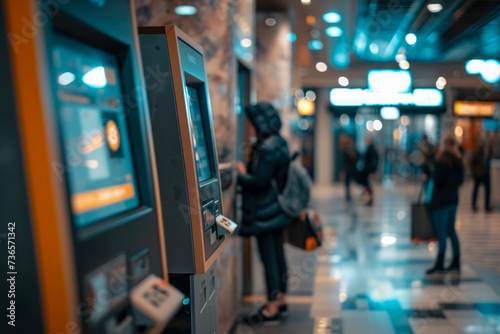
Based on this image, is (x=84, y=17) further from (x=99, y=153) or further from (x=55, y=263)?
(x=55, y=263)

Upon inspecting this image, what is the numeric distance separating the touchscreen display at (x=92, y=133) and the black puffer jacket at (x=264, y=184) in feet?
7.73

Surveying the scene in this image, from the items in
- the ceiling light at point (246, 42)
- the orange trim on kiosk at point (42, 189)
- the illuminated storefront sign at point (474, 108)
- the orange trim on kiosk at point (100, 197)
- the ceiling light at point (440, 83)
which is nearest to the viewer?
the orange trim on kiosk at point (42, 189)

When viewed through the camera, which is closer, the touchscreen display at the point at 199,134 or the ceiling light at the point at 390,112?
the touchscreen display at the point at 199,134

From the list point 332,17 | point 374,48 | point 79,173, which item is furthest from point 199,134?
point 374,48

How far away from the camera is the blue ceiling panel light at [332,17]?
8.46m

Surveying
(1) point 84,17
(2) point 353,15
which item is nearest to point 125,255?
(1) point 84,17

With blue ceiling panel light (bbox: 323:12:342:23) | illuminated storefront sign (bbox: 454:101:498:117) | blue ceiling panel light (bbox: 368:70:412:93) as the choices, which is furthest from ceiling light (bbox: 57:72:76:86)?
illuminated storefront sign (bbox: 454:101:498:117)

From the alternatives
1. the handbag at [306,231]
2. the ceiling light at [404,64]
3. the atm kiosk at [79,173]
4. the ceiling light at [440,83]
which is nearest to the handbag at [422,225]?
the handbag at [306,231]

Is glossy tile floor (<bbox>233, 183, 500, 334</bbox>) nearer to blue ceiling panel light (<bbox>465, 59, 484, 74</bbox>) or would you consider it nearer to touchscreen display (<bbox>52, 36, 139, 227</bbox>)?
touchscreen display (<bbox>52, 36, 139, 227</bbox>)

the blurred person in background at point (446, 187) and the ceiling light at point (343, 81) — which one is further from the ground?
the ceiling light at point (343, 81)

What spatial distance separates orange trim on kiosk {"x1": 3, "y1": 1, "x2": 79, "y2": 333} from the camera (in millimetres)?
958

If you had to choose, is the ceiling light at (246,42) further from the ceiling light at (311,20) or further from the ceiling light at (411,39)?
the ceiling light at (411,39)

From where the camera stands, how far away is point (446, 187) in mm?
5254

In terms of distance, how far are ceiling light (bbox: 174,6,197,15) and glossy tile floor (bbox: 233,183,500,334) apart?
2.21 metres
